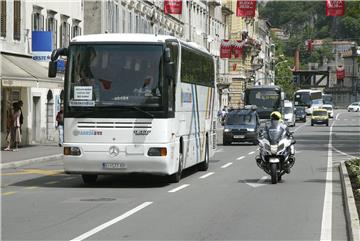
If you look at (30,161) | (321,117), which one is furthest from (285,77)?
(30,161)

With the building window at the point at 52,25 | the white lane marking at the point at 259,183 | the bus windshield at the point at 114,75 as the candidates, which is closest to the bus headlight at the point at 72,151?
the bus windshield at the point at 114,75

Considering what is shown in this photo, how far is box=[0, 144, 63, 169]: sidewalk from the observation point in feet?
90.6

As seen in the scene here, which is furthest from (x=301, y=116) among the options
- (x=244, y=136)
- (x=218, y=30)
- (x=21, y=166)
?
(x=21, y=166)

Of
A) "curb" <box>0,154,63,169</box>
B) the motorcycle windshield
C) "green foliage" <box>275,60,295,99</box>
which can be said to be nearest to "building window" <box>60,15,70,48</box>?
"curb" <box>0,154,63,169</box>

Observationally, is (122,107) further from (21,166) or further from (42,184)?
(21,166)

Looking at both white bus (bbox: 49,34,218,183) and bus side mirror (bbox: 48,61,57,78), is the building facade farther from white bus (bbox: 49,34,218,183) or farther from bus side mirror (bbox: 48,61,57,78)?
white bus (bbox: 49,34,218,183)

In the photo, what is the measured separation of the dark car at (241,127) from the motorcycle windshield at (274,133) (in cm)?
2265

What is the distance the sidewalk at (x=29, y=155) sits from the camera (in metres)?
27.6

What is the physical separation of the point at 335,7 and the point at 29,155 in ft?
46.2

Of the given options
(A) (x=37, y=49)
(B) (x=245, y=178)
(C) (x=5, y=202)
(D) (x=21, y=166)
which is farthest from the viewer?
(A) (x=37, y=49)

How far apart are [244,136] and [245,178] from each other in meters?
21.7

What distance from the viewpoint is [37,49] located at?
3894 cm

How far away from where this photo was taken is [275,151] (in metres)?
20.9

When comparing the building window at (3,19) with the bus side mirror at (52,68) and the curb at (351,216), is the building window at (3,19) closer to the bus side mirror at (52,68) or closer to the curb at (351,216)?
the bus side mirror at (52,68)
